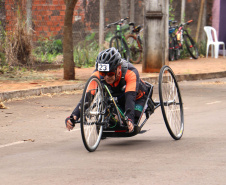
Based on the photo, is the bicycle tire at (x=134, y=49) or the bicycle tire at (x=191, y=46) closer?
the bicycle tire at (x=134, y=49)

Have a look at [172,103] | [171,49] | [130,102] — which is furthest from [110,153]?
[171,49]

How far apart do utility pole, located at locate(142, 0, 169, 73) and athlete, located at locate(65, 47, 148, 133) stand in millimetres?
8751

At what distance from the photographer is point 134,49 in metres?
18.9

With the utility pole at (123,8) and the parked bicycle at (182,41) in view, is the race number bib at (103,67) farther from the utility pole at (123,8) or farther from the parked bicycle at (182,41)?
the parked bicycle at (182,41)

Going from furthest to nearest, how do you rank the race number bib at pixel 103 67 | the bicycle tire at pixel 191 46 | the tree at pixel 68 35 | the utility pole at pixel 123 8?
the bicycle tire at pixel 191 46, the utility pole at pixel 123 8, the tree at pixel 68 35, the race number bib at pixel 103 67

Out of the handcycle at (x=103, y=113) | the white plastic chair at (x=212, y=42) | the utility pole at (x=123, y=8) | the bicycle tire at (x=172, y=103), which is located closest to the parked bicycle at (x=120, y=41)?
the utility pole at (x=123, y=8)

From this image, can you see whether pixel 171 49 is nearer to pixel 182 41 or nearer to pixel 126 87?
pixel 182 41

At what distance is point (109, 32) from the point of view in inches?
770

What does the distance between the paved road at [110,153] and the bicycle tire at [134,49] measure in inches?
354

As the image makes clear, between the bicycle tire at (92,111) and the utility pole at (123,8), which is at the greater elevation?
the utility pole at (123,8)

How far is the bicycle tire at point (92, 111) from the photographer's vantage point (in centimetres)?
618

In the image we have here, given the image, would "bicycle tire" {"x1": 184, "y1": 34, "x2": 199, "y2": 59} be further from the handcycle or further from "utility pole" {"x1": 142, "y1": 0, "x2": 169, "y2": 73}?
the handcycle

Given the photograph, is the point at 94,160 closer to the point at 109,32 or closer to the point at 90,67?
the point at 90,67

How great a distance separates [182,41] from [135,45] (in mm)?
2395
